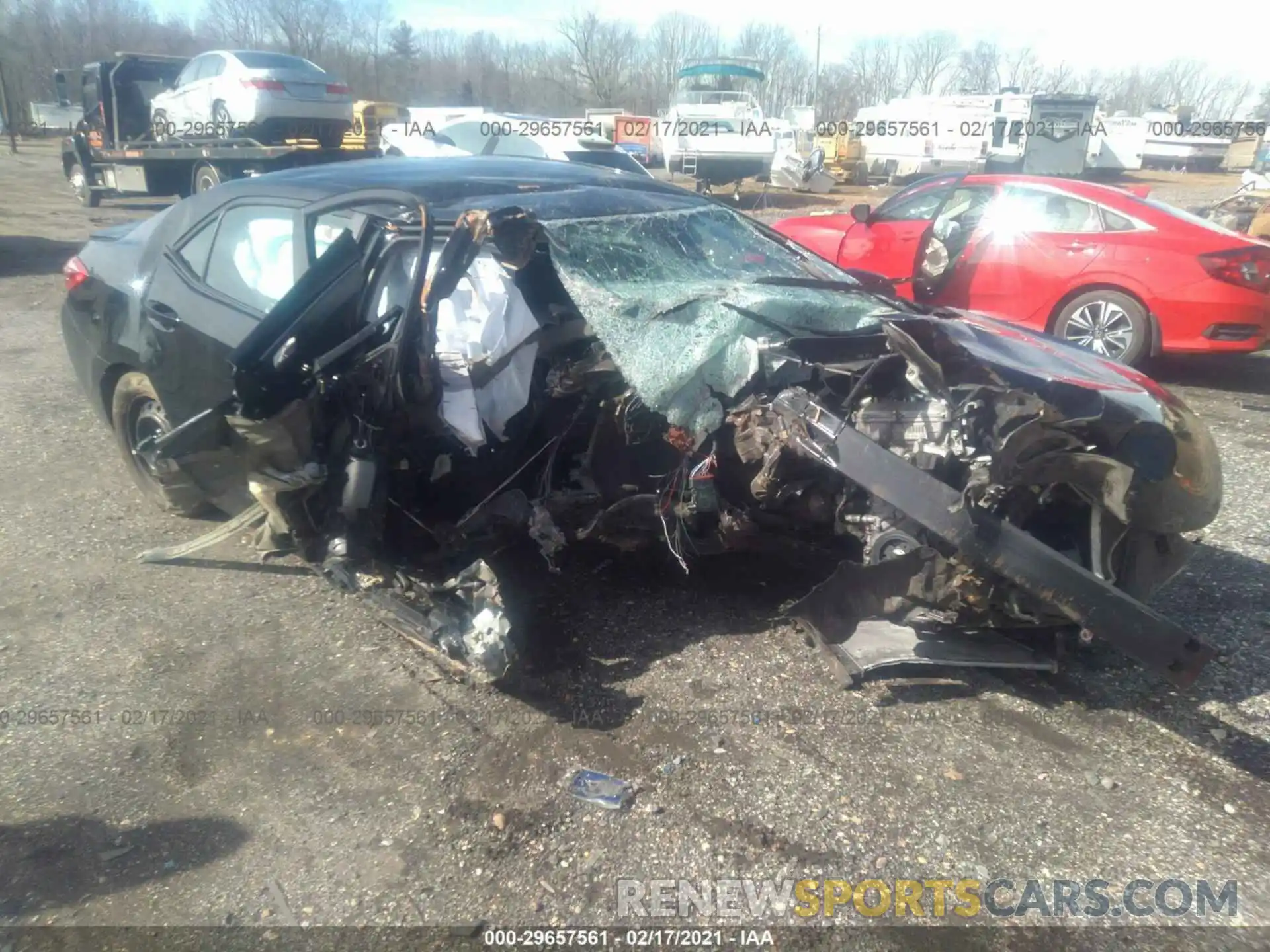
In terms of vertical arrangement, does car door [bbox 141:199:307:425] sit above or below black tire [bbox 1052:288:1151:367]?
above

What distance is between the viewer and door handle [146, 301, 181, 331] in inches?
153

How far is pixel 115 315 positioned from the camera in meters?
4.27

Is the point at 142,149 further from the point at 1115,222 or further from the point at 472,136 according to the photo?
the point at 1115,222

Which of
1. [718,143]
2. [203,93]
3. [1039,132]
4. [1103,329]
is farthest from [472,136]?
[1039,132]

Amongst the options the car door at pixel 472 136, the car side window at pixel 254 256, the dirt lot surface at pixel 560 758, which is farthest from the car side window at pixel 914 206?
the car door at pixel 472 136

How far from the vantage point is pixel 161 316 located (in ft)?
12.9

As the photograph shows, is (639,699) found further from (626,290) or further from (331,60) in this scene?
(331,60)

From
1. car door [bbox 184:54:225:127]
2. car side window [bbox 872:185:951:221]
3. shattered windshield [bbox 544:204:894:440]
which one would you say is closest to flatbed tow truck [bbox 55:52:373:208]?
car door [bbox 184:54:225:127]

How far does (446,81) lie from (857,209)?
63.1 metres

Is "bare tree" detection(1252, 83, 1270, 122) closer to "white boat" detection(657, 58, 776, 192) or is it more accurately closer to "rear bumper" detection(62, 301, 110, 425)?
"white boat" detection(657, 58, 776, 192)

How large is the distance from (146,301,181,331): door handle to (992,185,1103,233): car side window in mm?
6359

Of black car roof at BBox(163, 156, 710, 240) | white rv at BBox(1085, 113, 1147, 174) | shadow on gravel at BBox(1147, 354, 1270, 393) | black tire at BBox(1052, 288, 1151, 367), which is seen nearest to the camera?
black car roof at BBox(163, 156, 710, 240)

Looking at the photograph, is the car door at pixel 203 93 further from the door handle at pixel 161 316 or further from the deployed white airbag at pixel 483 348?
the deployed white airbag at pixel 483 348

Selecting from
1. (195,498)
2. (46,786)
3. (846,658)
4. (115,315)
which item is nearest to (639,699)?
(846,658)
